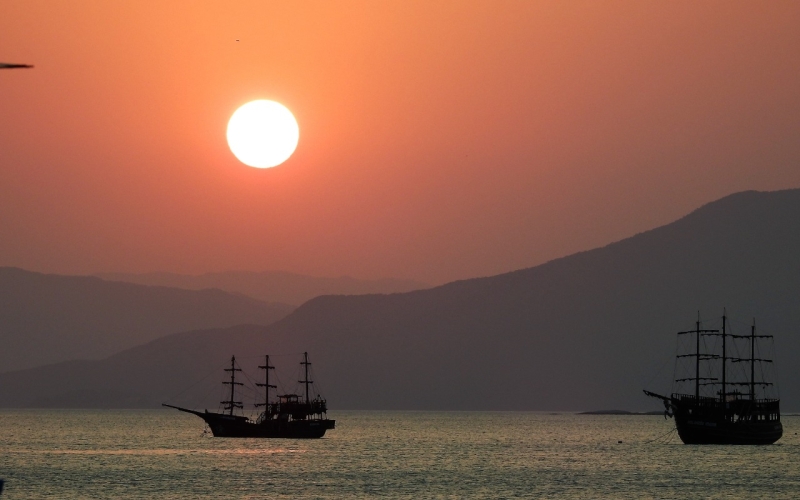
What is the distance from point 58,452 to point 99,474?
43.8 meters

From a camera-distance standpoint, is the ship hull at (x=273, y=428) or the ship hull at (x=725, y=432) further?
the ship hull at (x=273, y=428)

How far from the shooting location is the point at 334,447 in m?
186

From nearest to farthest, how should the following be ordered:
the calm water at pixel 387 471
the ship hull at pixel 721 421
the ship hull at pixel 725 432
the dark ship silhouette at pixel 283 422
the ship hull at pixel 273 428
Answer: the calm water at pixel 387 471 < the ship hull at pixel 725 432 < the ship hull at pixel 721 421 < the dark ship silhouette at pixel 283 422 < the ship hull at pixel 273 428

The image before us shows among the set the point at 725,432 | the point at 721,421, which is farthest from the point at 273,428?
the point at 725,432

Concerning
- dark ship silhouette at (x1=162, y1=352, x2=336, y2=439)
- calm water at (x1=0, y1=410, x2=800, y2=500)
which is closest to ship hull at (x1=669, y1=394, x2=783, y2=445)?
calm water at (x1=0, y1=410, x2=800, y2=500)

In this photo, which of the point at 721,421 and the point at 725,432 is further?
the point at 721,421

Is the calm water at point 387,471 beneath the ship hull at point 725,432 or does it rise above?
beneath

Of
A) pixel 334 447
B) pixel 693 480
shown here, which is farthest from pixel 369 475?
pixel 334 447

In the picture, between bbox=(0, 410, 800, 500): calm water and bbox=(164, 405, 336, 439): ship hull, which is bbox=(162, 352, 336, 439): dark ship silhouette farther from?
bbox=(0, 410, 800, 500): calm water

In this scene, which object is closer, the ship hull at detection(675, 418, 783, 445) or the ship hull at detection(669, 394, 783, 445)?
the ship hull at detection(675, 418, 783, 445)

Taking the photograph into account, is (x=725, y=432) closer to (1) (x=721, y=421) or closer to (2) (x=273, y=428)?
(1) (x=721, y=421)

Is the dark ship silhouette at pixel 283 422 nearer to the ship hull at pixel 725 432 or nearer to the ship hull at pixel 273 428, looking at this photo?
the ship hull at pixel 273 428

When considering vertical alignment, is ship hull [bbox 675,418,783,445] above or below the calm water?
above

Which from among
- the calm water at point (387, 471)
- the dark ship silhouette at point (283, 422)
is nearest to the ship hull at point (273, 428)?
the dark ship silhouette at point (283, 422)
